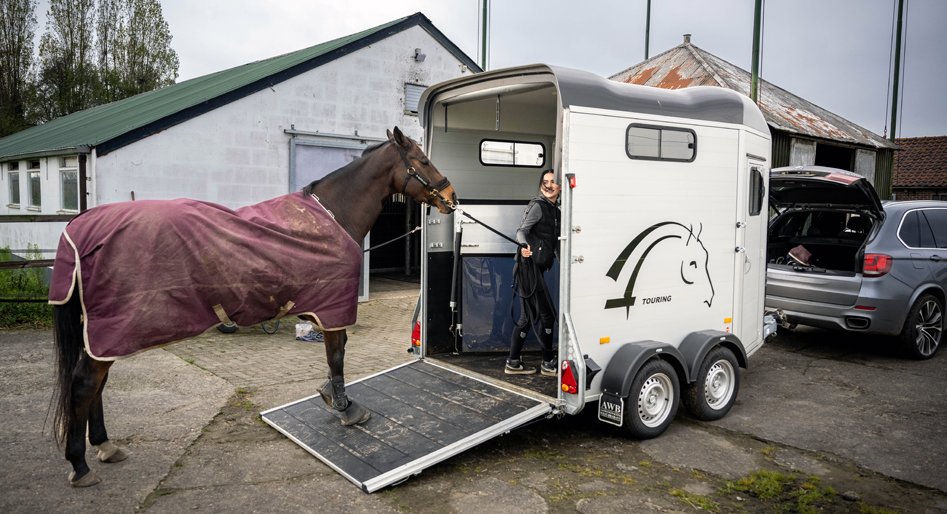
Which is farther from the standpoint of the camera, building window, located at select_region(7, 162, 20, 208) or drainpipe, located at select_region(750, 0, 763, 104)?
building window, located at select_region(7, 162, 20, 208)

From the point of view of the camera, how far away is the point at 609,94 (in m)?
5.05

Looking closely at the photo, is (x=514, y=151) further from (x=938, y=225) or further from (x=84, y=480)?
(x=938, y=225)

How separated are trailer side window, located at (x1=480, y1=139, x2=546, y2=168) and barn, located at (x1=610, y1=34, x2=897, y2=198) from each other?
9792 millimetres

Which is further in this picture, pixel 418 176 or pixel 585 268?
pixel 418 176

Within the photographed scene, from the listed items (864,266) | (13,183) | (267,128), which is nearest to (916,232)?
(864,266)

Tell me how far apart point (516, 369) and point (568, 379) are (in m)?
1.11

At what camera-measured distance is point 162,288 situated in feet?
14.0

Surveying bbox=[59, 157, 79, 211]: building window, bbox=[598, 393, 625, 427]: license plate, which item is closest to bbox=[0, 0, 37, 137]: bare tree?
bbox=[59, 157, 79, 211]: building window

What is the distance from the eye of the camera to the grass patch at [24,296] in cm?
934

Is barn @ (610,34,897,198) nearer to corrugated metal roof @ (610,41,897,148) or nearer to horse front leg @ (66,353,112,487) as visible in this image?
corrugated metal roof @ (610,41,897,148)

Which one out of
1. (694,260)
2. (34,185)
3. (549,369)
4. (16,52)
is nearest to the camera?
(694,260)

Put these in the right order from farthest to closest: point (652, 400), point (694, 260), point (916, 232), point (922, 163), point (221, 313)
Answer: point (922, 163)
point (916, 232)
point (694, 260)
point (652, 400)
point (221, 313)

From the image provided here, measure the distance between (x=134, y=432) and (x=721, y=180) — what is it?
5414mm

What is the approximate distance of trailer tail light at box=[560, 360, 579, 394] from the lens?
→ 191 inches
